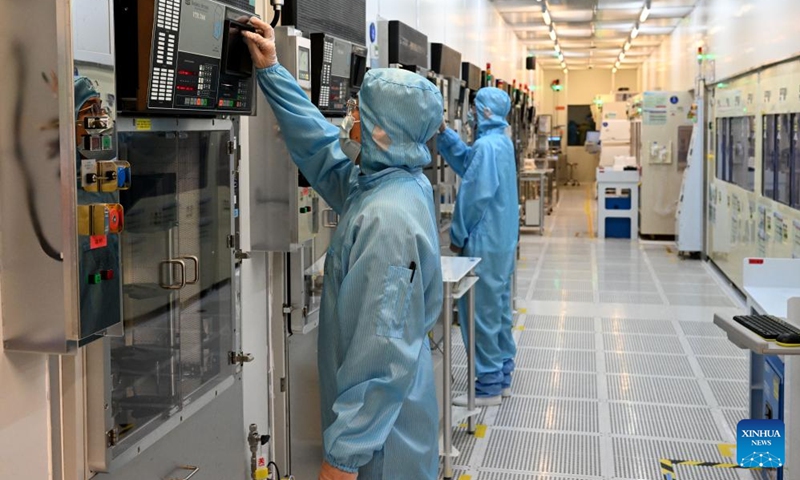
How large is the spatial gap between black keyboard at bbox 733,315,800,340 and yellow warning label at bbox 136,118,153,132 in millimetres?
1901

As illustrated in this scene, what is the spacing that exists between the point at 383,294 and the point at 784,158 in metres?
5.48

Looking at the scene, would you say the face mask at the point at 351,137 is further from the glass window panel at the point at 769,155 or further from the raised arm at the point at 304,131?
the glass window panel at the point at 769,155

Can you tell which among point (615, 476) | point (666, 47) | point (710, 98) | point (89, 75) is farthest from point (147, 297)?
point (666, 47)

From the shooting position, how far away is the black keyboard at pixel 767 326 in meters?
2.66

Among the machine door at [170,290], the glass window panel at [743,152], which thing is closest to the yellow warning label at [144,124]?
the machine door at [170,290]

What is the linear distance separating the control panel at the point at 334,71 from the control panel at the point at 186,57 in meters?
0.76

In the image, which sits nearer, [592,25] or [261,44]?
[261,44]

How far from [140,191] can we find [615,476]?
9.14 feet

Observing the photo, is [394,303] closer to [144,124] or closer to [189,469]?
[144,124]

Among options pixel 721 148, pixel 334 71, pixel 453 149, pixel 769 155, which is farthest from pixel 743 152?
pixel 334 71

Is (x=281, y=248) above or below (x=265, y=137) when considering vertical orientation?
below

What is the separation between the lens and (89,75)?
1824 mm

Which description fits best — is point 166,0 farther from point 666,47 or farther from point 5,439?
point 666,47

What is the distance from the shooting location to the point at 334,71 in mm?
3410
